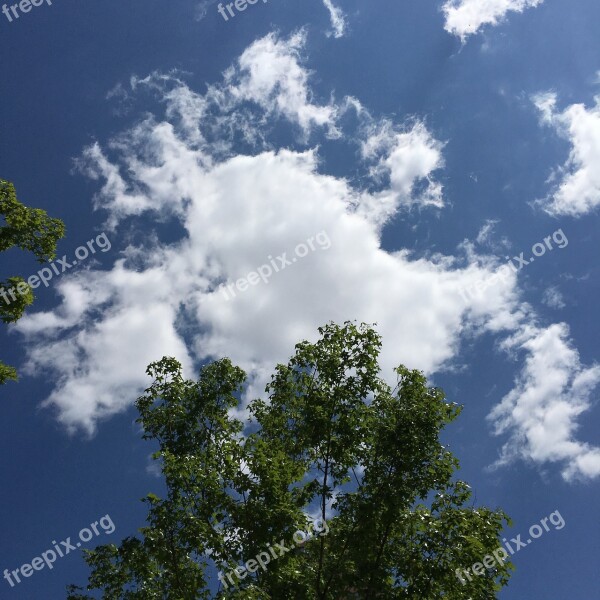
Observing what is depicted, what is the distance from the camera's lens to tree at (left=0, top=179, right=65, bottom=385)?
16641 mm

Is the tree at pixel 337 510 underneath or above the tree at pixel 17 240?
underneath

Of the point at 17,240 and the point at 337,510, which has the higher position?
the point at 17,240

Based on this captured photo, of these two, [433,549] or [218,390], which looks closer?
[433,549]

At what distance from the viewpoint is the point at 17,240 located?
Answer: 17125 millimetres

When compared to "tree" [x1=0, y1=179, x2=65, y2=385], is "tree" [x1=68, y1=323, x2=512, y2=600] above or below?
below

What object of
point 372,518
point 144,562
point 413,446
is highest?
point 144,562

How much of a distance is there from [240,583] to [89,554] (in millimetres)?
9384

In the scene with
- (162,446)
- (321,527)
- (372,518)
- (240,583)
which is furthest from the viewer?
(162,446)

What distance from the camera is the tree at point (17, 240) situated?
1664 cm

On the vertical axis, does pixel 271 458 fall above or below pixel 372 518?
above

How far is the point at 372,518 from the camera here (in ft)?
49.9

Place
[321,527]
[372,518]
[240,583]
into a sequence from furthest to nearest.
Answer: [321,527] < [372,518] < [240,583]

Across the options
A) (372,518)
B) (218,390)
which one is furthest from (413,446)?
(218,390)

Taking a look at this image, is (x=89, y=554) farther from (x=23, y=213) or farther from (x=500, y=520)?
(x=500, y=520)
